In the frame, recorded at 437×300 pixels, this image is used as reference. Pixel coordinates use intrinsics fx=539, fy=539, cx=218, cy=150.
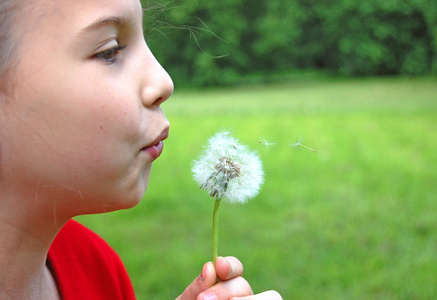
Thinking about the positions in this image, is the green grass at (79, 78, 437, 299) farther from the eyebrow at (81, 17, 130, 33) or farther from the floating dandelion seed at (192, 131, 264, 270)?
the eyebrow at (81, 17, 130, 33)

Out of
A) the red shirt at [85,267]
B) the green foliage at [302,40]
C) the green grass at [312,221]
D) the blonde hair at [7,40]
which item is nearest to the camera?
the blonde hair at [7,40]

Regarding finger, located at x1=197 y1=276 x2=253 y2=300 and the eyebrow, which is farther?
finger, located at x1=197 y1=276 x2=253 y2=300

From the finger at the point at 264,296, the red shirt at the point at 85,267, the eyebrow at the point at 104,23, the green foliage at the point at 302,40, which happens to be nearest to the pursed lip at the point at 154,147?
the eyebrow at the point at 104,23

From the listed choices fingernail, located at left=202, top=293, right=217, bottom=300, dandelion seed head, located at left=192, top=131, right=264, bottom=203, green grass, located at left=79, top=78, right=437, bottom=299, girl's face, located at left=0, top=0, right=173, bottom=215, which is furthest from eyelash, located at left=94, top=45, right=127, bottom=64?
fingernail, located at left=202, top=293, right=217, bottom=300

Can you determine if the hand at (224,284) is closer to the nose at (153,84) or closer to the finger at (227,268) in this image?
the finger at (227,268)

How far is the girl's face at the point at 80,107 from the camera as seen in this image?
0.98 meters

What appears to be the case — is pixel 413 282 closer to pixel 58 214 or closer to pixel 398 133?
pixel 58 214

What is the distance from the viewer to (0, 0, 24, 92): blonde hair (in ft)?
3.19

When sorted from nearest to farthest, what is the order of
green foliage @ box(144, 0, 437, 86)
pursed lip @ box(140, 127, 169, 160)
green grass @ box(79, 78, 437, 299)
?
pursed lip @ box(140, 127, 169, 160) < green grass @ box(79, 78, 437, 299) < green foliage @ box(144, 0, 437, 86)

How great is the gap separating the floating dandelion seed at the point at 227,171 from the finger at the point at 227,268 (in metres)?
0.02

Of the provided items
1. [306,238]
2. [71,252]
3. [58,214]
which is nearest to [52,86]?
[58,214]

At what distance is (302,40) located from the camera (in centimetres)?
1706

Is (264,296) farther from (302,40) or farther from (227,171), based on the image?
(302,40)

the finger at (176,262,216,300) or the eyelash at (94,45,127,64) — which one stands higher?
the eyelash at (94,45,127,64)
